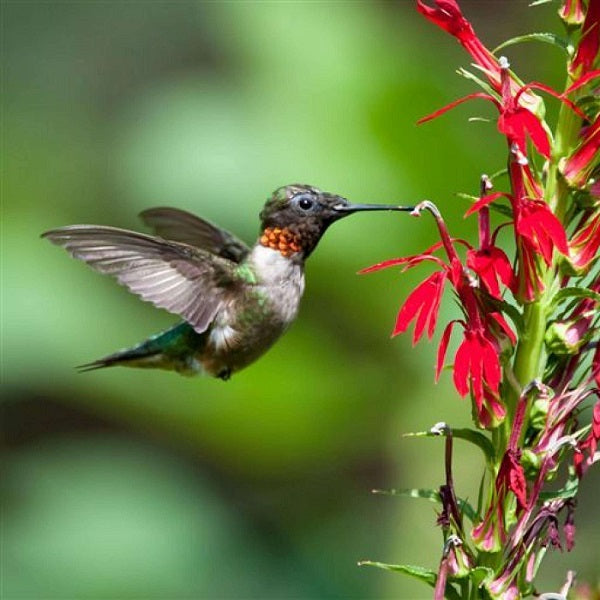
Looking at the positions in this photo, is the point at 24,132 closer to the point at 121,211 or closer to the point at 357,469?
the point at 121,211

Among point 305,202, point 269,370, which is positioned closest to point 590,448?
point 305,202

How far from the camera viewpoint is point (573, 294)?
49.3 inches

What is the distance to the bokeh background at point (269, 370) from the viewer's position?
257 cm

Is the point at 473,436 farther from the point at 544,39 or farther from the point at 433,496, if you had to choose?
the point at 544,39

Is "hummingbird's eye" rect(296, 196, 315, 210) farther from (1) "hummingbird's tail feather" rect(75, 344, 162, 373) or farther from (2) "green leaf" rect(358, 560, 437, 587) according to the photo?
(2) "green leaf" rect(358, 560, 437, 587)

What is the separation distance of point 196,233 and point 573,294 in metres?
0.99

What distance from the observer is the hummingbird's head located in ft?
6.23

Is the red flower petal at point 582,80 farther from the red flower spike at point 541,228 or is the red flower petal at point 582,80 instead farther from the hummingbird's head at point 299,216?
the hummingbird's head at point 299,216

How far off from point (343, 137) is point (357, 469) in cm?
73

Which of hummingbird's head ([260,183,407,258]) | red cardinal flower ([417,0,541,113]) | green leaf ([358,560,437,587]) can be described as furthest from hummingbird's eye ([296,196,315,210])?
green leaf ([358,560,437,587])

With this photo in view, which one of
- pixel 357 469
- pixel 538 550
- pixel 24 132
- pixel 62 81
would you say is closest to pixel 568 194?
pixel 538 550

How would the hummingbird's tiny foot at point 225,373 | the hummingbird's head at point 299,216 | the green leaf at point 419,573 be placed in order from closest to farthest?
the green leaf at point 419,573
the hummingbird's head at point 299,216
the hummingbird's tiny foot at point 225,373

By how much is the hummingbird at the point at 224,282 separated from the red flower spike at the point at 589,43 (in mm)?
567

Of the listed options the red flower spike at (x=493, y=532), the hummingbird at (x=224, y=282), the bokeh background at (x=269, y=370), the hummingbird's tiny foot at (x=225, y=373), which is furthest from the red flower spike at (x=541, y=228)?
the bokeh background at (x=269, y=370)
